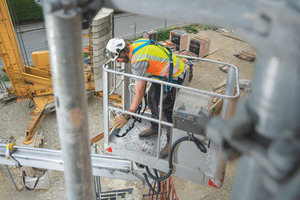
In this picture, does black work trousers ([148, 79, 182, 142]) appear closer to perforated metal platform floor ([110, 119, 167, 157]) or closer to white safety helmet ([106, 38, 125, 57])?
perforated metal platform floor ([110, 119, 167, 157])

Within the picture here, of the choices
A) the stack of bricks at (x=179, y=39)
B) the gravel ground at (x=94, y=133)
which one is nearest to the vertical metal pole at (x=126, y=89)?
the gravel ground at (x=94, y=133)

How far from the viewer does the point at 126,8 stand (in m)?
1.68

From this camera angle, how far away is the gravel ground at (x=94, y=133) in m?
8.55

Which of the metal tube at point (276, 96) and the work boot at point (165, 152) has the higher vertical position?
the metal tube at point (276, 96)

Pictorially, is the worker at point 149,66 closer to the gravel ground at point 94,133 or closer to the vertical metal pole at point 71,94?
the gravel ground at point 94,133

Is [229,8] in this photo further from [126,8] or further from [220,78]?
[220,78]

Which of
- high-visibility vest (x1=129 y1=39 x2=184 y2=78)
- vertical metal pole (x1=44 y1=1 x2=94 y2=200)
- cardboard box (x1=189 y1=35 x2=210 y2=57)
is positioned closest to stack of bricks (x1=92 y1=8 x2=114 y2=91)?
high-visibility vest (x1=129 y1=39 x2=184 y2=78)

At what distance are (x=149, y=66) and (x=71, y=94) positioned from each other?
2.87m

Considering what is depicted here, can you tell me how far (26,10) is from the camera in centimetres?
2192

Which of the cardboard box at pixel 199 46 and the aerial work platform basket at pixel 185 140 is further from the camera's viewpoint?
the cardboard box at pixel 199 46

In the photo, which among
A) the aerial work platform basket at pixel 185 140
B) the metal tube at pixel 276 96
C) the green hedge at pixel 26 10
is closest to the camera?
the metal tube at pixel 276 96

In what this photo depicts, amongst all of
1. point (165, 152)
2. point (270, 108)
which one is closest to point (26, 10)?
point (165, 152)

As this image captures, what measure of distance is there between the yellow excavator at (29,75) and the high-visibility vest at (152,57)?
5984 millimetres

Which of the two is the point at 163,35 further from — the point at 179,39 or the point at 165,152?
the point at 165,152
